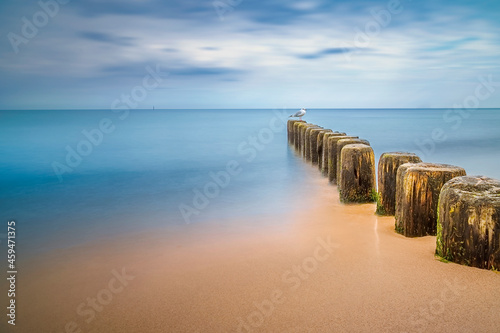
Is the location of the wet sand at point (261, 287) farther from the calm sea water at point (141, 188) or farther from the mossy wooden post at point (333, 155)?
the mossy wooden post at point (333, 155)

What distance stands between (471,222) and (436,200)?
2.73 feet

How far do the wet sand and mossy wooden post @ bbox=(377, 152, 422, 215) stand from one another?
340mm

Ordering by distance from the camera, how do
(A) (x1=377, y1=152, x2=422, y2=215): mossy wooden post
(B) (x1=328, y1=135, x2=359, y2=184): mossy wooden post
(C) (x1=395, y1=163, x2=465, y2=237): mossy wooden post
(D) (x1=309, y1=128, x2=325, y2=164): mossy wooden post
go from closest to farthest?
(C) (x1=395, y1=163, x2=465, y2=237): mossy wooden post → (A) (x1=377, y1=152, x2=422, y2=215): mossy wooden post → (B) (x1=328, y1=135, x2=359, y2=184): mossy wooden post → (D) (x1=309, y1=128, x2=325, y2=164): mossy wooden post

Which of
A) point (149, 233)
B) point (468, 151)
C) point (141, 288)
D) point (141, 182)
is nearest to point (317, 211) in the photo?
point (149, 233)

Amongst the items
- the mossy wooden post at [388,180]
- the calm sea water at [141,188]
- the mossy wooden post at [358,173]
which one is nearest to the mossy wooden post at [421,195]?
the mossy wooden post at [388,180]

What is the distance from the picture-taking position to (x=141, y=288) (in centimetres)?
328

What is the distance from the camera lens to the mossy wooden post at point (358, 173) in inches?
222

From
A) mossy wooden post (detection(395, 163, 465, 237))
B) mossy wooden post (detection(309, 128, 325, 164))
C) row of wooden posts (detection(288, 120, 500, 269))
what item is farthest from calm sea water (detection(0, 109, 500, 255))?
mossy wooden post (detection(395, 163, 465, 237))

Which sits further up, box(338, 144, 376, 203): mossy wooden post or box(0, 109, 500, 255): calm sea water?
box(338, 144, 376, 203): mossy wooden post

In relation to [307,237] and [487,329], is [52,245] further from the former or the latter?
[487,329]

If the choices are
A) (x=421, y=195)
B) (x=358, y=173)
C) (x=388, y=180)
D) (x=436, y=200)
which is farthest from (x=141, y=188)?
(x=436, y=200)

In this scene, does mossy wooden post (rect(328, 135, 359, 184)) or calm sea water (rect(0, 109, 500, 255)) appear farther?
mossy wooden post (rect(328, 135, 359, 184))

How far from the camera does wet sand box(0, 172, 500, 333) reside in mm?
2668

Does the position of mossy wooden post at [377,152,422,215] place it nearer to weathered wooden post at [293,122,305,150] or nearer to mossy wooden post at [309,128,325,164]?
mossy wooden post at [309,128,325,164]
